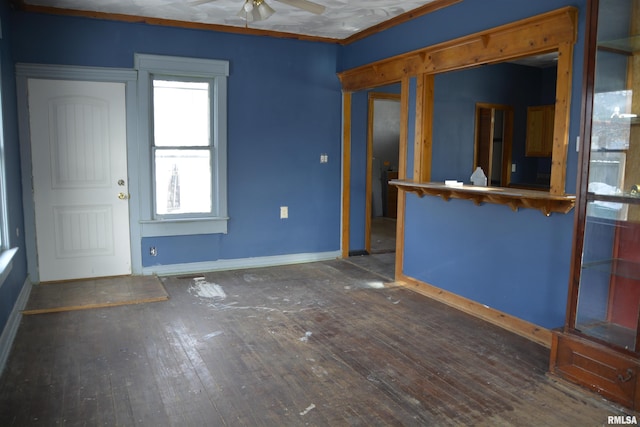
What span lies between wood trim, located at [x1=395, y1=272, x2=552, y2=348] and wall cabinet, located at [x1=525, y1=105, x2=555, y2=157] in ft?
11.4

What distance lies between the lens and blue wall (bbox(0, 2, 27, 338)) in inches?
149

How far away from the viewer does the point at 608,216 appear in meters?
2.79

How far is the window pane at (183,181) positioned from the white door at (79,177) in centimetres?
37

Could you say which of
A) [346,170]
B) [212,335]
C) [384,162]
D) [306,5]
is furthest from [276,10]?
[384,162]

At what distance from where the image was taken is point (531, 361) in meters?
3.20

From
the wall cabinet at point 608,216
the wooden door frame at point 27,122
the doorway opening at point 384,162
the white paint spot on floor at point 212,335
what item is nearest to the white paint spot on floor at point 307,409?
the white paint spot on floor at point 212,335

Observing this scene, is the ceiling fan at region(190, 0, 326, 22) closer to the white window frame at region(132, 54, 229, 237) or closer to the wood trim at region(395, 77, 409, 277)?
the wood trim at region(395, 77, 409, 277)

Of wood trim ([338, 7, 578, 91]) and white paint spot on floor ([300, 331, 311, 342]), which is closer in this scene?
wood trim ([338, 7, 578, 91])

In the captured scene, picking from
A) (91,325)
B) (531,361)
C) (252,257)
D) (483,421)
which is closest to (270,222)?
(252,257)

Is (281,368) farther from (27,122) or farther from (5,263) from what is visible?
(27,122)

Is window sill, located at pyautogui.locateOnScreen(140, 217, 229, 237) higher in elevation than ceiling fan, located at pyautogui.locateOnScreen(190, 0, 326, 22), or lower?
lower

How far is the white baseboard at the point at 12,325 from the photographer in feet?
10.2

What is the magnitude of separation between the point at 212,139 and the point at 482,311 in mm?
3288

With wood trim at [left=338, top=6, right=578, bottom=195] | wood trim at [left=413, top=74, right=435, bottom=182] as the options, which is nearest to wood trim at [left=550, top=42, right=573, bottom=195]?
wood trim at [left=338, top=6, right=578, bottom=195]
